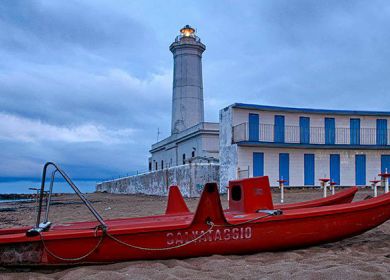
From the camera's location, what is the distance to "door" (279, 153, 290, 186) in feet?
78.3

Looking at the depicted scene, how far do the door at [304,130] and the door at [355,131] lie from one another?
2.87 metres

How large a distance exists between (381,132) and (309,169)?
5448mm

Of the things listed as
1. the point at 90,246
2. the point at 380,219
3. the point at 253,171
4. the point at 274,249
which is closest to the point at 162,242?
the point at 90,246

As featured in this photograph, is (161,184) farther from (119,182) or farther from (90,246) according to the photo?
(90,246)

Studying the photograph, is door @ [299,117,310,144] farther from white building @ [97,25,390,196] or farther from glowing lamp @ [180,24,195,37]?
glowing lamp @ [180,24,195,37]

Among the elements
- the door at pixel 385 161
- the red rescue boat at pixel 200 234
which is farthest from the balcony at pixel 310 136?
the red rescue boat at pixel 200 234

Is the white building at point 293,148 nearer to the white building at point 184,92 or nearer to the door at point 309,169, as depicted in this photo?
the door at point 309,169

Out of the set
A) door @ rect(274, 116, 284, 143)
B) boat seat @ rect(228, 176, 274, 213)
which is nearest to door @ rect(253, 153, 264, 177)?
door @ rect(274, 116, 284, 143)

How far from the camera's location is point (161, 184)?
1110 inches

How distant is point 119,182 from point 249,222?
135ft

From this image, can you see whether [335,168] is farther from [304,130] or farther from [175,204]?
[175,204]

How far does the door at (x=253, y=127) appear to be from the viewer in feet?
77.0

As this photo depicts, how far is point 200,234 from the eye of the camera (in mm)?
4973

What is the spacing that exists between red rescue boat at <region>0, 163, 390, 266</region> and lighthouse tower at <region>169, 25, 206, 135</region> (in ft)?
102
